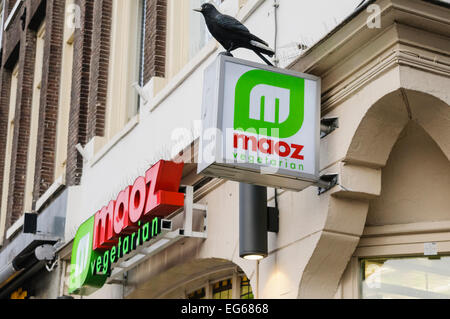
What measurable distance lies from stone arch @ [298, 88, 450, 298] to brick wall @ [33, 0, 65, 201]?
937cm

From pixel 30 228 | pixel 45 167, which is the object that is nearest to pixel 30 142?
pixel 45 167

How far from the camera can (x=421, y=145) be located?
7.77 m

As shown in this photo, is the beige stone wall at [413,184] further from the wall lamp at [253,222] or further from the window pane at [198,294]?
the window pane at [198,294]

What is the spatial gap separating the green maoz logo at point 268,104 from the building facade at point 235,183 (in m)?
0.31

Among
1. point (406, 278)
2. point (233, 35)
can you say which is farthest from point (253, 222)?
point (233, 35)

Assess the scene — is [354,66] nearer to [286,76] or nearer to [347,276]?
[286,76]

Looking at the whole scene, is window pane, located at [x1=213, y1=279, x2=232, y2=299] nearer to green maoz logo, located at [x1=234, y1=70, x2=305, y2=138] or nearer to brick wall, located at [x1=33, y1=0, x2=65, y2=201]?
green maoz logo, located at [x1=234, y1=70, x2=305, y2=138]

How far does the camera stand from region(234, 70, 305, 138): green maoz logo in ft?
24.7

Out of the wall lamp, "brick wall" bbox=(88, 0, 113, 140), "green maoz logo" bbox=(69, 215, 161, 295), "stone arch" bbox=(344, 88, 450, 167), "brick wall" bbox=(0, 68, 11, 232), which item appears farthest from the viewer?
"brick wall" bbox=(0, 68, 11, 232)

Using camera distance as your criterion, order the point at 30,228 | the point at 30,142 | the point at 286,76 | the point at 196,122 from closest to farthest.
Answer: the point at 286,76
the point at 196,122
the point at 30,228
the point at 30,142

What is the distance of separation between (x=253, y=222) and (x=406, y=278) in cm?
142

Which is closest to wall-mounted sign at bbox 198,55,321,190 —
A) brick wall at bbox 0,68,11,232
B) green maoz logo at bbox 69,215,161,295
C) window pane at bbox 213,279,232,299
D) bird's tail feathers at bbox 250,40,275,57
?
bird's tail feathers at bbox 250,40,275,57

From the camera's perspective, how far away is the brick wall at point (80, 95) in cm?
1470

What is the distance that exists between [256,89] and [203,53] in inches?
118
